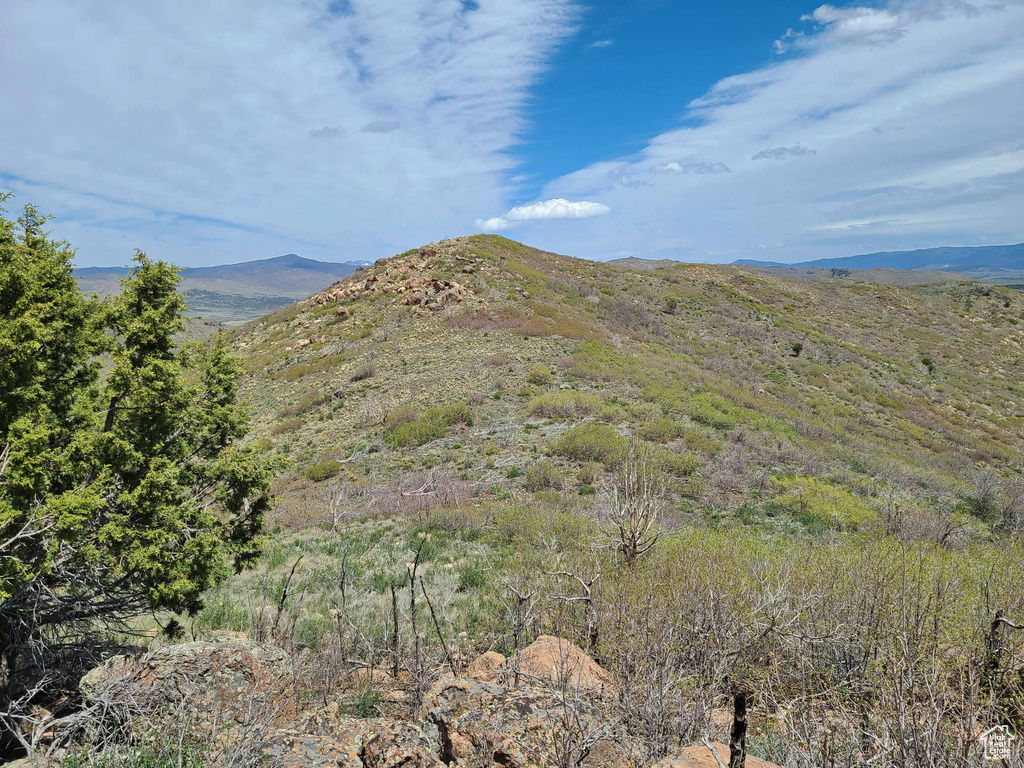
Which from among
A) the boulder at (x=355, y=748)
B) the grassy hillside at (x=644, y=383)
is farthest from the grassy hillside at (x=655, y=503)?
the boulder at (x=355, y=748)

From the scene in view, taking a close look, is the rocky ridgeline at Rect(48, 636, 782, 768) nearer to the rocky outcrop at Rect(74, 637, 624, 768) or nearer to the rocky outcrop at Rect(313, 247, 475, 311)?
the rocky outcrop at Rect(74, 637, 624, 768)

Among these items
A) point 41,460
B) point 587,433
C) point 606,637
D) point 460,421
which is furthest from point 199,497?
point 460,421

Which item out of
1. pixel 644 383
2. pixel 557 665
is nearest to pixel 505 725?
pixel 557 665

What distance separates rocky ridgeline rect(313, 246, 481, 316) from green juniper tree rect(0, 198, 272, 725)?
935 inches

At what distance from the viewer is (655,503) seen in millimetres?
6680

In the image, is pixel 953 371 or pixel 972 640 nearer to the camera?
pixel 972 640

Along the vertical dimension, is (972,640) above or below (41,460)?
below

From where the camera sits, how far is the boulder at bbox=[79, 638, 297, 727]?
367cm

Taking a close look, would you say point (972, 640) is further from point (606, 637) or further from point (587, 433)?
point (587, 433)

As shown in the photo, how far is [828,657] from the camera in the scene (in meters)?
4.46

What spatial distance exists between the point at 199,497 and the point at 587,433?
10051 mm

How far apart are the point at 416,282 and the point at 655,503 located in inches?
→ 1109

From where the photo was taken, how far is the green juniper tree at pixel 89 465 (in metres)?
4.31

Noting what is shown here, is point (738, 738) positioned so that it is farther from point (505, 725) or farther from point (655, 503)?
point (655, 503)
